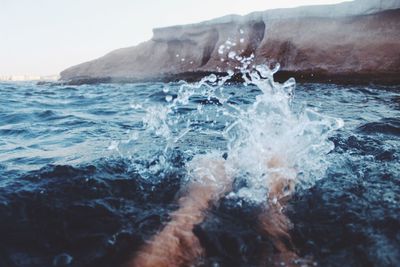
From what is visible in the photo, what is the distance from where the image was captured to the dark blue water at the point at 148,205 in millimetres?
1688

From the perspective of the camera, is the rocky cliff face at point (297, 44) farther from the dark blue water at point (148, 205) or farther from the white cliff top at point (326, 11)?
the dark blue water at point (148, 205)

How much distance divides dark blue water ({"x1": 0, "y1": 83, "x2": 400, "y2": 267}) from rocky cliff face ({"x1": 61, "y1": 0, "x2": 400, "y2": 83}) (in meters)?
7.05

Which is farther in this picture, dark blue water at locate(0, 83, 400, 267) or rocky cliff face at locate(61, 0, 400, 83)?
rocky cliff face at locate(61, 0, 400, 83)

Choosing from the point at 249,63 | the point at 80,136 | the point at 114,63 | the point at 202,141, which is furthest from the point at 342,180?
the point at 114,63

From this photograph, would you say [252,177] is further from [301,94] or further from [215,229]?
[301,94]

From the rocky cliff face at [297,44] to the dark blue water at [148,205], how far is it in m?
7.05

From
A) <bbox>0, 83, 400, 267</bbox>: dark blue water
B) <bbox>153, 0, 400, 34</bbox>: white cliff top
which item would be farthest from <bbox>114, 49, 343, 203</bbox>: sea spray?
<bbox>153, 0, 400, 34</bbox>: white cliff top

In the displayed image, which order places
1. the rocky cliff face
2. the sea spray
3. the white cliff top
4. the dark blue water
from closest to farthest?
the dark blue water → the sea spray → the white cliff top → the rocky cliff face

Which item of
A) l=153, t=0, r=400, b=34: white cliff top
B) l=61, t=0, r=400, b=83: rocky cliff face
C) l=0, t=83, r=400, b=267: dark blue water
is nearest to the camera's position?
l=0, t=83, r=400, b=267: dark blue water

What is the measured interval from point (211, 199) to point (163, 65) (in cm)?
1475

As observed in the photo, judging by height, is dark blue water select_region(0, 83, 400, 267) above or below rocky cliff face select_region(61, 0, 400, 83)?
below

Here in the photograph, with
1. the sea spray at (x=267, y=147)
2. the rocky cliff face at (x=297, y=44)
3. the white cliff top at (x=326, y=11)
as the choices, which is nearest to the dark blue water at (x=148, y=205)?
the sea spray at (x=267, y=147)

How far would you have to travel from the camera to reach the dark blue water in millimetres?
1688

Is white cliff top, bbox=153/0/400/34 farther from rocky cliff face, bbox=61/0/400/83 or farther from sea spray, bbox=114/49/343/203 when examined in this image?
sea spray, bbox=114/49/343/203
